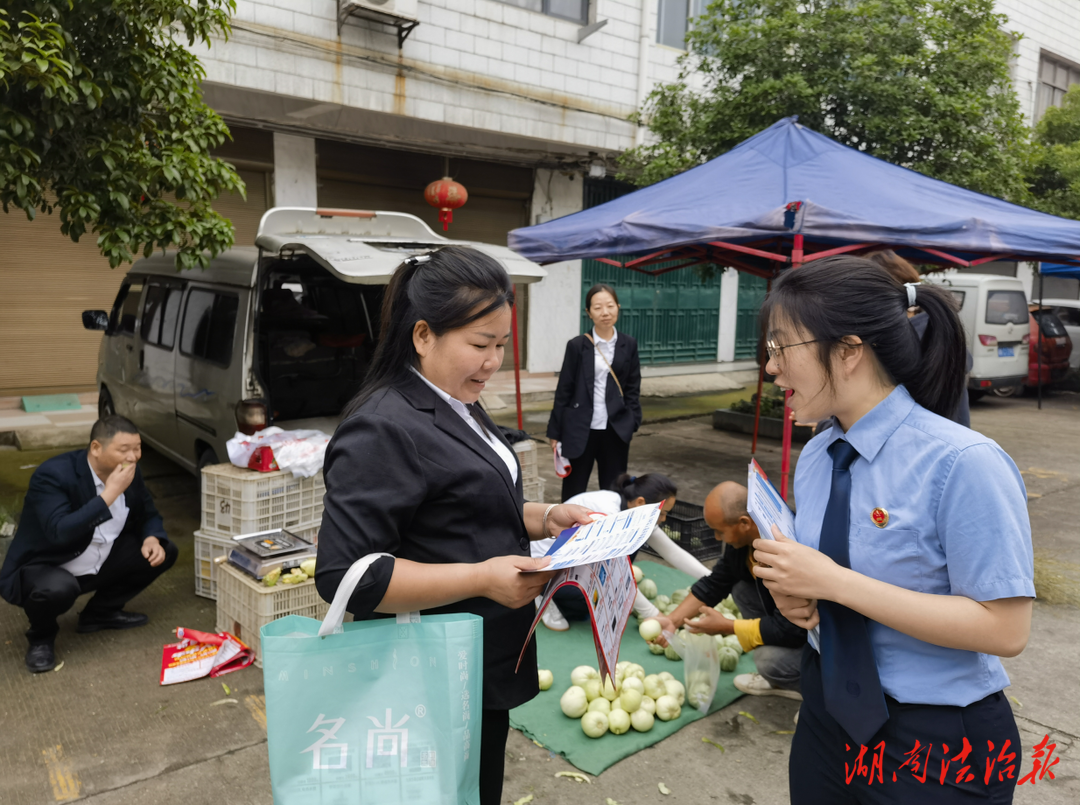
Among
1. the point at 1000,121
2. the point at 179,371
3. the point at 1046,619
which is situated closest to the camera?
the point at 1046,619

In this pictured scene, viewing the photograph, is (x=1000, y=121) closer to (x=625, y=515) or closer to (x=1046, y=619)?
(x=1046, y=619)

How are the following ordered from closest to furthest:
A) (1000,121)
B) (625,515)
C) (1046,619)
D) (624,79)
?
(625,515)
(1046,619)
(1000,121)
(624,79)

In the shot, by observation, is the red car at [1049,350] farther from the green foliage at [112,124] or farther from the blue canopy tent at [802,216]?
the green foliage at [112,124]

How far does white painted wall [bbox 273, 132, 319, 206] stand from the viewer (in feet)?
32.8

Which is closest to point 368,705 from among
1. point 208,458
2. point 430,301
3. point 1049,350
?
point 430,301

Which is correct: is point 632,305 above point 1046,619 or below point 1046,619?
above

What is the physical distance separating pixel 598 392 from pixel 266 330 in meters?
2.40

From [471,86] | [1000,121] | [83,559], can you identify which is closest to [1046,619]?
[83,559]

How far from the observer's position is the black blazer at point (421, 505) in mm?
1473

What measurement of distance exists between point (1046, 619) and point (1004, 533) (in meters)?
4.09

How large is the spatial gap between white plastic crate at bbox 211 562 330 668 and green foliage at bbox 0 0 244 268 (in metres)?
1.83

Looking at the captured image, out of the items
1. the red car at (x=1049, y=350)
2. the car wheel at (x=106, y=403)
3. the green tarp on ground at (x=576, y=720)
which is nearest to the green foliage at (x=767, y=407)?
the red car at (x=1049, y=350)

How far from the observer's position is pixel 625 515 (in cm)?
175

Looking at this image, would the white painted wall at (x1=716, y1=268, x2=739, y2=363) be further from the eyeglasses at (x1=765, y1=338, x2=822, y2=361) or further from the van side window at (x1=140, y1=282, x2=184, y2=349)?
the eyeglasses at (x1=765, y1=338, x2=822, y2=361)
